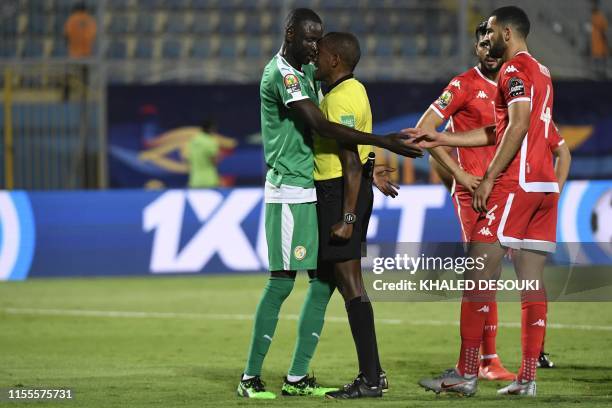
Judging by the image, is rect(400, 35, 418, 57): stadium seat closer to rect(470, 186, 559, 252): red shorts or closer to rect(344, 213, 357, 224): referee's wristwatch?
rect(470, 186, 559, 252): red shorts

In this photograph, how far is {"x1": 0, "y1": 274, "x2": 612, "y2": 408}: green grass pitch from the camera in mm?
7043

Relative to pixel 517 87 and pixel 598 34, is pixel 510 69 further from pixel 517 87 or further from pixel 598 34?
pixel 598 34

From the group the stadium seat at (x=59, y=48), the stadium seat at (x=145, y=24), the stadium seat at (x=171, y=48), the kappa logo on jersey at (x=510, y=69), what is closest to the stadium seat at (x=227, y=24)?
the stadium seat at (x=171, y=48)

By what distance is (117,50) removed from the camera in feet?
69.6

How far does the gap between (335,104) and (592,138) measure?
12474 mm

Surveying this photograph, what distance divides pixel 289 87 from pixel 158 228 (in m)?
8.44

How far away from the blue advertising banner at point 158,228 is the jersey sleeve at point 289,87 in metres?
8.05

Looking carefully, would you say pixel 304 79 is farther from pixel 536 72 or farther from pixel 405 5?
pixel 405 5

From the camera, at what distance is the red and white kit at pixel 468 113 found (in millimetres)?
7762

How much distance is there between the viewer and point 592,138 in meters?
18.4

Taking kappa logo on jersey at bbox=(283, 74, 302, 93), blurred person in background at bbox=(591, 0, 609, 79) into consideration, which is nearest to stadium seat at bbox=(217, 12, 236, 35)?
blurred person in background at bbox=(591, 0, 609, 79)

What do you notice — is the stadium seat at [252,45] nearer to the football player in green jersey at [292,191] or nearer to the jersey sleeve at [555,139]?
the jersey sleeve at [555,139]

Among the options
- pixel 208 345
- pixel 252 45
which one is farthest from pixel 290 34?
pixel 252 45

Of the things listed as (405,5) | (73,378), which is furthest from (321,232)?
(405,5)
